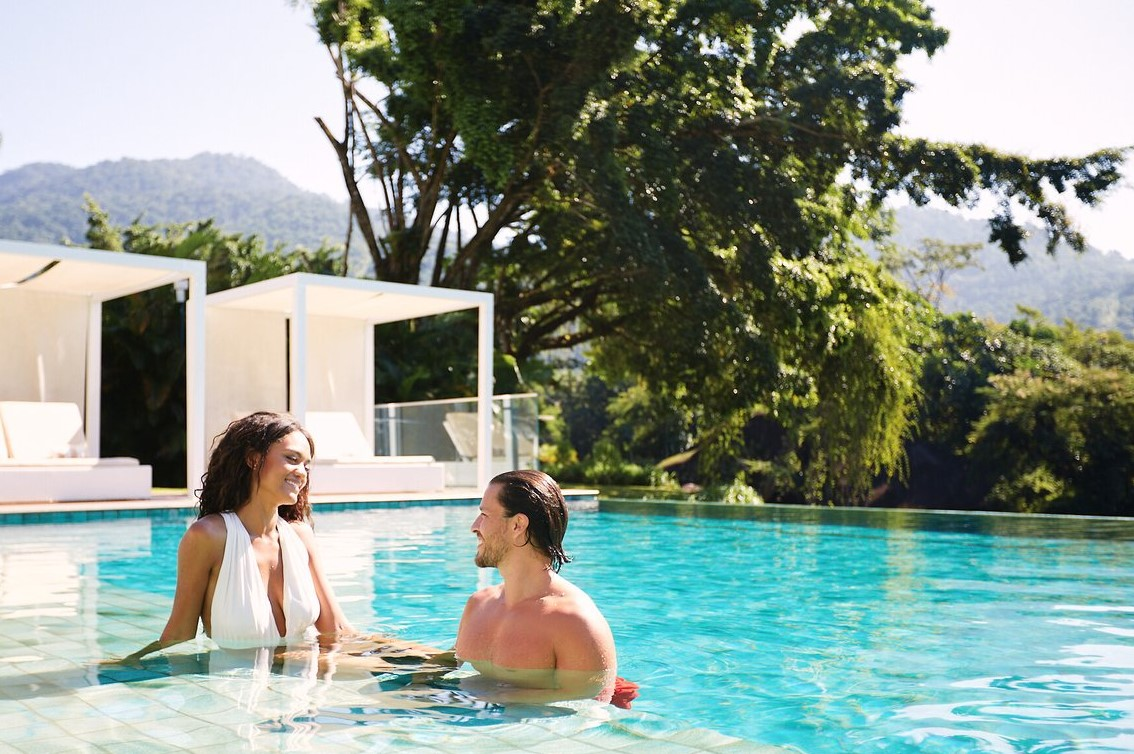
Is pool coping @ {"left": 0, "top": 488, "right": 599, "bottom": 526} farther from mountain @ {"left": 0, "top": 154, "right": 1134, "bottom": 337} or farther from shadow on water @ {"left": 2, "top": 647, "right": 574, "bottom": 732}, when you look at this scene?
mountain @ {"left": 0, "top": 154, "right": 1134, "bottom": 337}

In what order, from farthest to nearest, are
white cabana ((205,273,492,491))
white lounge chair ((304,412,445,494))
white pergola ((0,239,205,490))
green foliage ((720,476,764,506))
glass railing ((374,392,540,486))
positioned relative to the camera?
green foliage ((720,476,764,506)) < glass railing ((374,392,540,486)) < white cabana ((205,273,492,491)) < white lounge chair ((304,412,445,494)) < white pergola ((0,239,205,490))

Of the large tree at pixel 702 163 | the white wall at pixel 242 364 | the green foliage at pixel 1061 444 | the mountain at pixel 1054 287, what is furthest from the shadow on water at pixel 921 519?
the mountain at pixel 1054 287

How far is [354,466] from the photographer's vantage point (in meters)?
14.2

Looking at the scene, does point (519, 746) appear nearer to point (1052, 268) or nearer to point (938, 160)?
point (938, 160)

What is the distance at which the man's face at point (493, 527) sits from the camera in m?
3.08

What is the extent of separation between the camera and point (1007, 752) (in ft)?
10.6

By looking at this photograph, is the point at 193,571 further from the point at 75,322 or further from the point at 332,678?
the point at 75,322

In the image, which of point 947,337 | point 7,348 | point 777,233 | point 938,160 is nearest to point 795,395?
point 777,233

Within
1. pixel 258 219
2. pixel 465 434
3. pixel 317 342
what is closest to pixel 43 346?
pixel 317 342

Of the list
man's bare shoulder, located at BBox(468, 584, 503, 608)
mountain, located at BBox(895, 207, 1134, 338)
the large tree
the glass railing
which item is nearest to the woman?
man's bare shoulder, located at BBox(468, 584, 503, 608)

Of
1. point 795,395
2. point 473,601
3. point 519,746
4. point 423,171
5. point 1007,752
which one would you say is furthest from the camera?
point 423,171

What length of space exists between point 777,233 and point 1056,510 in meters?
10.1

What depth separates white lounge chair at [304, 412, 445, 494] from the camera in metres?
14.0

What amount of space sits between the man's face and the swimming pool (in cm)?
42
